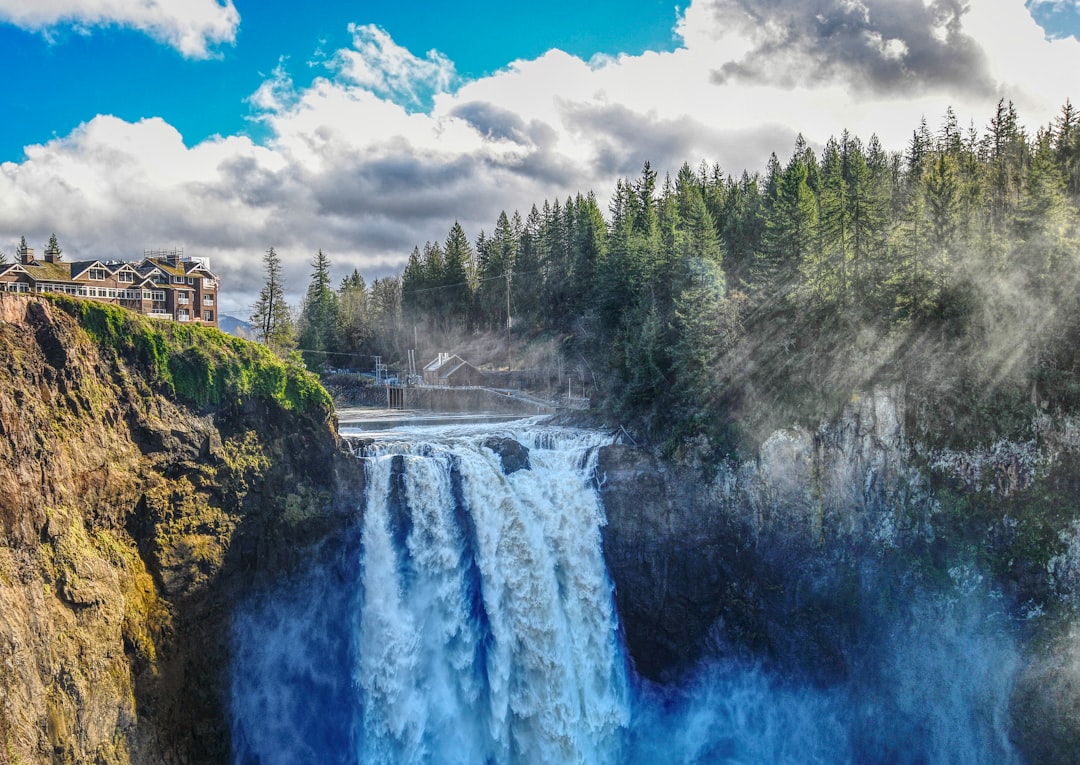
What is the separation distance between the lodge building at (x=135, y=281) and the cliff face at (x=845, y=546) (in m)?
32.8

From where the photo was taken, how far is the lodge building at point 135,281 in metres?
44.7

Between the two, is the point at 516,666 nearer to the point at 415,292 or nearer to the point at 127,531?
the point at 127,531

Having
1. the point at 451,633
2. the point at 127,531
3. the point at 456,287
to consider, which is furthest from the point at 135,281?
the point at 456,287

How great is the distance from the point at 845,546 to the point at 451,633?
1828 centimetres

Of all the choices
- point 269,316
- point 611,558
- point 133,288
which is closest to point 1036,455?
point 611,558

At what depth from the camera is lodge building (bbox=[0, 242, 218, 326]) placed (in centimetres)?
→ 4472

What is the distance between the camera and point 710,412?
1344 inches

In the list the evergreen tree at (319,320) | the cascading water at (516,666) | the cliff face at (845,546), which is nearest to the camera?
the cliff face at (845,546)

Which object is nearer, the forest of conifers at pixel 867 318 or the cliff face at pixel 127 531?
the cliff face at pixel 127 531

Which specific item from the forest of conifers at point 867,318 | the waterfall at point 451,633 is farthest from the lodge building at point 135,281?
the forest of conifers at point 867,318

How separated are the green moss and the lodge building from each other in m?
16.5

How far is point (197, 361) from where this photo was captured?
2834 centimetres

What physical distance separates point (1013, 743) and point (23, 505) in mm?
37881

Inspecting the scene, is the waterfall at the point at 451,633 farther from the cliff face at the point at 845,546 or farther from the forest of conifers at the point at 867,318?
the forest of conifers at the point at 867,318
